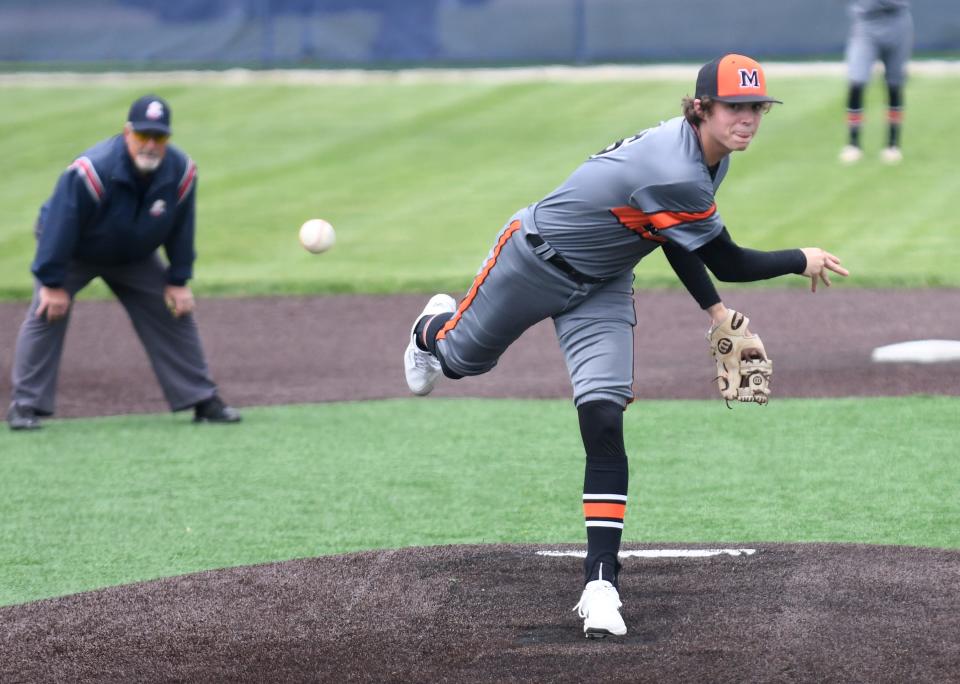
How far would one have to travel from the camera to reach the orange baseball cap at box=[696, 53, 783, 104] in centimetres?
463

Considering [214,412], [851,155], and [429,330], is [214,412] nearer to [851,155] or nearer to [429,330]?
[429,330]

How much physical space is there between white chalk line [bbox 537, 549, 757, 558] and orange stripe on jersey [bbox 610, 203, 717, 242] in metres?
1.23

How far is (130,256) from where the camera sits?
7.88 meters

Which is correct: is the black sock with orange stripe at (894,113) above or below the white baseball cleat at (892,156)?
above

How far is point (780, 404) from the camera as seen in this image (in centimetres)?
823

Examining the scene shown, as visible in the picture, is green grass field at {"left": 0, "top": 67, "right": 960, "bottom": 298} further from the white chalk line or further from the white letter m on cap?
the white letter m on cap

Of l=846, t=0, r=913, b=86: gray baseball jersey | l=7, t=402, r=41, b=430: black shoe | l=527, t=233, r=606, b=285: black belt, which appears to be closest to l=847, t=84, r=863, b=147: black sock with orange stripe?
l=846, t=0, r=913, b=86: gray baseball jersey

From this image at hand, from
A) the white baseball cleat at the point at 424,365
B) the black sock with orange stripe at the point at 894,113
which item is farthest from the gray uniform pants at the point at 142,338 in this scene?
the black sock with orange stripe at the point at 894,113

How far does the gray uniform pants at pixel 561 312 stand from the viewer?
4.88m

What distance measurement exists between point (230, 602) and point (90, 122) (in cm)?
1460

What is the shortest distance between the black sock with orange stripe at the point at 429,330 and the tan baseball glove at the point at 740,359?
3.74 ft

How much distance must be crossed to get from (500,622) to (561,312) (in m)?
1.08

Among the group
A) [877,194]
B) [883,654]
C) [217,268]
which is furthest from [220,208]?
[883,654]

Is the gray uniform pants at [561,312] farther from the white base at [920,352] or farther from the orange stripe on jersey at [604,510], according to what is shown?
the white base at [920,352]
